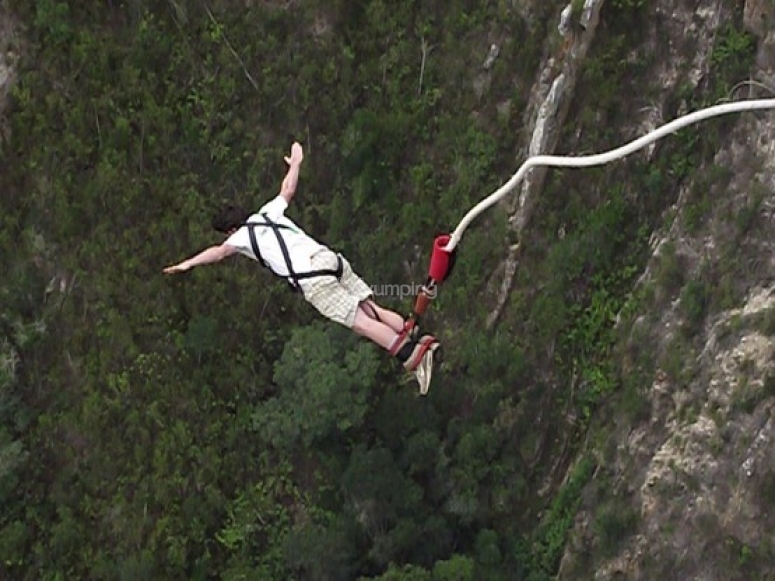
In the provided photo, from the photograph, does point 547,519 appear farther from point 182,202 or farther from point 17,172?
point 17,172

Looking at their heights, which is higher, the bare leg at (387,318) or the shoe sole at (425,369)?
the bare leg at (387,318)

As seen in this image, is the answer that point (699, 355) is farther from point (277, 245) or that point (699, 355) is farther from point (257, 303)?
point (277, 245)

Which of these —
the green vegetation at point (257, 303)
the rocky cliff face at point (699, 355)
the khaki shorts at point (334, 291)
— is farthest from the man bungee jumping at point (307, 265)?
the green vegetation at point (257, 303)

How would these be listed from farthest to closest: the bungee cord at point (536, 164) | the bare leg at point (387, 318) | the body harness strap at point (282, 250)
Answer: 1. the bare leg at point (387, 318)
2. the body harness strap at point (282, 250)
3. the bungee cord at point (536, 164)

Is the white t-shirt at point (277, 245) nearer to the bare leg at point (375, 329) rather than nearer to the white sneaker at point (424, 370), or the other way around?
the bare leg at point (375, 329)

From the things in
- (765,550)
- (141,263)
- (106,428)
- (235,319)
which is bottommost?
(765,550)

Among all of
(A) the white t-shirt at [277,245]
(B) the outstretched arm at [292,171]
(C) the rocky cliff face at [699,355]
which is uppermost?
(B) the outstretched arm at [292,171]

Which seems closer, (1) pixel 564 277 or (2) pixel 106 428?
(1) pixel 564 277

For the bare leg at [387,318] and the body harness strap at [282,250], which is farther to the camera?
the bare leg at [387,318]

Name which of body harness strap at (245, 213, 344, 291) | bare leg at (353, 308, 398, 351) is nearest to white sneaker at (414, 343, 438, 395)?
bare leg at (353, 308, 398, 351)

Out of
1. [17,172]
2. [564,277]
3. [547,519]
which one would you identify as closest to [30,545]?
[17,172]
